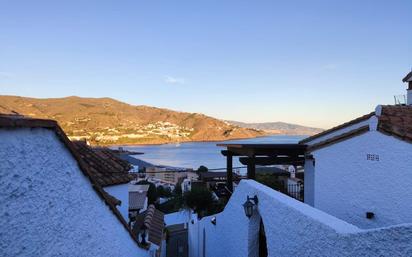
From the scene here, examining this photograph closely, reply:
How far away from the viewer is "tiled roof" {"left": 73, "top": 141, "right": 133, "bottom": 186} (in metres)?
7.68

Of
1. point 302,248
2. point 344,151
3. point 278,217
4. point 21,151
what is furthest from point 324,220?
point 344,151

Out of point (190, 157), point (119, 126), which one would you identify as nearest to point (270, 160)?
point (190, 157)

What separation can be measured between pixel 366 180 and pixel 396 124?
118 centimetres

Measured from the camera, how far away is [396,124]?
19.9 feet

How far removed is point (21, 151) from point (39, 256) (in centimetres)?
92

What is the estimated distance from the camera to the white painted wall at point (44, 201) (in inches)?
101

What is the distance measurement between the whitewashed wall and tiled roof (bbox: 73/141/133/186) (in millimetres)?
2837

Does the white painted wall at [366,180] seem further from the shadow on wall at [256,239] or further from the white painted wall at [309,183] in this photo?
the white painted wall at [309,183]

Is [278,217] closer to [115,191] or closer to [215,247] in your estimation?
[115,191]

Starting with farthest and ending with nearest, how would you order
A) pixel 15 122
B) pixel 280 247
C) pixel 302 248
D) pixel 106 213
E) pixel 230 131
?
pixel 230 131
pixel 280 247
pixel 106 213
pixel 302 248
pixel 15 122

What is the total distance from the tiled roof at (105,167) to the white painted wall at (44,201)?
12.0 feet

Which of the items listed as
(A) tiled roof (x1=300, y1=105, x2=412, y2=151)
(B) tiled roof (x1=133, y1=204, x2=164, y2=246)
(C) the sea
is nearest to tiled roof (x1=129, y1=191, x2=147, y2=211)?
(B) tiled roof (x1=133, y1=204, x2=164, y2=246)

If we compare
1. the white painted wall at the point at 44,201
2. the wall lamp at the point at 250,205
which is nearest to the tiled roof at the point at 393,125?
the wall lamp at the point at 250,205

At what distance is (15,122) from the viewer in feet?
8.72
